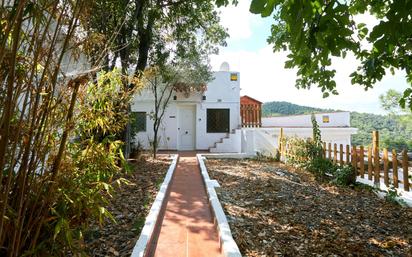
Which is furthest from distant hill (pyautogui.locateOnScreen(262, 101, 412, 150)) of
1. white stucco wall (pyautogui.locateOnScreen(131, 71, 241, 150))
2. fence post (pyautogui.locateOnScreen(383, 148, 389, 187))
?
fence post (pyautogui.locateOnScreen(383, 148, 389, 187))

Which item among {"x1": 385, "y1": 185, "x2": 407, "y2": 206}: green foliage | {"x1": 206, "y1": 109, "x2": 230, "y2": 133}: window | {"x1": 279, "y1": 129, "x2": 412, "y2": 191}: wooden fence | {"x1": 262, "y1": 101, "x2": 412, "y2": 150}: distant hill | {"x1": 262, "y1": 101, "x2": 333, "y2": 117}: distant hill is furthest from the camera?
{"x1": 262, "y1": 101, "x2": 333, "y2": 117}: distant hill

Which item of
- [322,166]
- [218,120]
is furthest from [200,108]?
[322,166]

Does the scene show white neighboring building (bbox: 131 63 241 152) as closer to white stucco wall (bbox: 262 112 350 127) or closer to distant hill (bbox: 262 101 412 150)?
white stucco wall (bbox: 262 112 350 127)

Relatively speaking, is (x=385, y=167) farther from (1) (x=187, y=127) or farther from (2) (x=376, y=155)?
(1) (x=187, y=127)

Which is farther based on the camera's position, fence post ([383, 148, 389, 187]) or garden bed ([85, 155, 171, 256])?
fence post ([383, 148, 389, 187])

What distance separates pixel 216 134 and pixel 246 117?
5.97 feet

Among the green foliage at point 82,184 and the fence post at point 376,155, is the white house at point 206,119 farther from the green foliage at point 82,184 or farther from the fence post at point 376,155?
the green foliage at point 82,184

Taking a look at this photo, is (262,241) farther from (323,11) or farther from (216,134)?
(216,134)

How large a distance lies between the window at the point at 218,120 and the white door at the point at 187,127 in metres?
0.84

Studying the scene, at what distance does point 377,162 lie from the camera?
792 centimetres

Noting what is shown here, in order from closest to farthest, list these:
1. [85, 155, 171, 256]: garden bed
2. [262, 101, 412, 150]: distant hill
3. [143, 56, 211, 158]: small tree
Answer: [85, 155, 171, 256]: garden bed → [143, 56, 211, 158]: small tree → [262, 101, 412, 150]: distant hill

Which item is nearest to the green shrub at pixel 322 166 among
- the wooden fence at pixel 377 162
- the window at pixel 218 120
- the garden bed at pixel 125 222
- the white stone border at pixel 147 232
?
the wooden fence at pixel 377 162

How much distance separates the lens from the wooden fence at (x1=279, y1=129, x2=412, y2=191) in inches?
285

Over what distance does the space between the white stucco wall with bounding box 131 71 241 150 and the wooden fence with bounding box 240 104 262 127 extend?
357 millimetres
